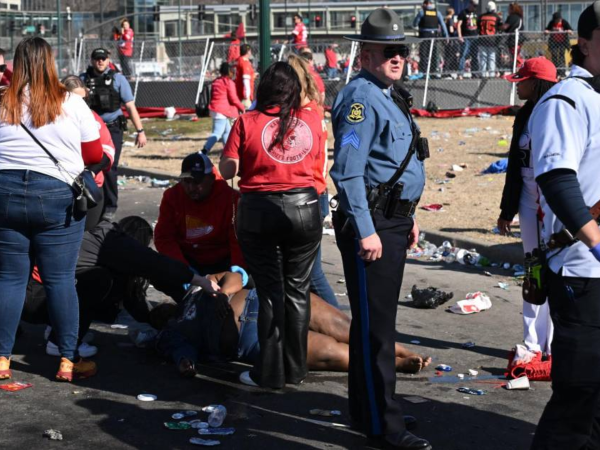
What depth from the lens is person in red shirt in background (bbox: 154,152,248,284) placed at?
6.64m

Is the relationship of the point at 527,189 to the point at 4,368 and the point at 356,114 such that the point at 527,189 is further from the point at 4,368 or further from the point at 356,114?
the point at 4,368

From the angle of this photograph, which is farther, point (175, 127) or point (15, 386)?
point (175, 127)

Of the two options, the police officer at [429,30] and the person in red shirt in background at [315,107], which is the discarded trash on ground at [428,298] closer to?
the person in red shirt in background at [315,107]

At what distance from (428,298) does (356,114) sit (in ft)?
11.2

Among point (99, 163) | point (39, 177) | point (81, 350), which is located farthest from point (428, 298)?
point (39, 177)

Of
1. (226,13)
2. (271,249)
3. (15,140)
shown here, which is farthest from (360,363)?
(226,13)

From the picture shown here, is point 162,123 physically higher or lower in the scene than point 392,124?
lower

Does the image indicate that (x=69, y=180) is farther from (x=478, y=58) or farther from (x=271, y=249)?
(x=478, y=58)

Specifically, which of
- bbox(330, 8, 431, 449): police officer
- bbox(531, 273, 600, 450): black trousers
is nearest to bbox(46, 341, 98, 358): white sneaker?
bbox(330, 8, 431, 449): police officer

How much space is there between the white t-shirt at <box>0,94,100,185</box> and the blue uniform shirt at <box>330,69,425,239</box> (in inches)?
67.1

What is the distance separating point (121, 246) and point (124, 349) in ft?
2.31

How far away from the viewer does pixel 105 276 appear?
6328 mm

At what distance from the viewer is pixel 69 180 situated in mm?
5570

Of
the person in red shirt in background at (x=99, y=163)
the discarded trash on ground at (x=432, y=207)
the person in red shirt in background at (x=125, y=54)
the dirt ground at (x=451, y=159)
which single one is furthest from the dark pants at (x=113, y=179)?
the person in red shirt in background at (x=125, y=54)
